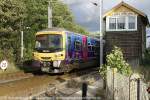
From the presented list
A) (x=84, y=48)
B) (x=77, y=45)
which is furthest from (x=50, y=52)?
(x=84, y=48)

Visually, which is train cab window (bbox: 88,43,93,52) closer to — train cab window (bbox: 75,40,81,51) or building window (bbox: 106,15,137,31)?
train cab window (bbox: 75,40,81,51)

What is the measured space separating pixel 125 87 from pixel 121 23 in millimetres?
37468

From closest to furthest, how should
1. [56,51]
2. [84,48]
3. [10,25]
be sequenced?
[56,51]
[84,48]
[10,25]

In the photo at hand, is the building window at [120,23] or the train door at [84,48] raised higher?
the building window at [120,23]

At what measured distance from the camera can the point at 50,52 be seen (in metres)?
28.6

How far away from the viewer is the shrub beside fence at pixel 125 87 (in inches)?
381

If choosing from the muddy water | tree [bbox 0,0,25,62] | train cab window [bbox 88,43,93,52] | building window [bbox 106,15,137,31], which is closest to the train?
the muddy water

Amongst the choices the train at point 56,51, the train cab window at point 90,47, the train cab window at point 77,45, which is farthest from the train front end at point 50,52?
the train cab window at point 90,47

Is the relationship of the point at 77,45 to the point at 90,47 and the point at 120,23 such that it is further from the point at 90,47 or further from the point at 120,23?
the point at 120,23

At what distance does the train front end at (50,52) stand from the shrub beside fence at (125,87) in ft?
48.1

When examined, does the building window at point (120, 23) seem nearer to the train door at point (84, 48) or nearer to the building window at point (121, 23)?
the building window at point (121, 23)

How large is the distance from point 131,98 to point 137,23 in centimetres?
3718

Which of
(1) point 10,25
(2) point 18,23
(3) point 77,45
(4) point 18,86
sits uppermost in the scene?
(2) point 18,23

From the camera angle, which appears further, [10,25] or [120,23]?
[120,23]
